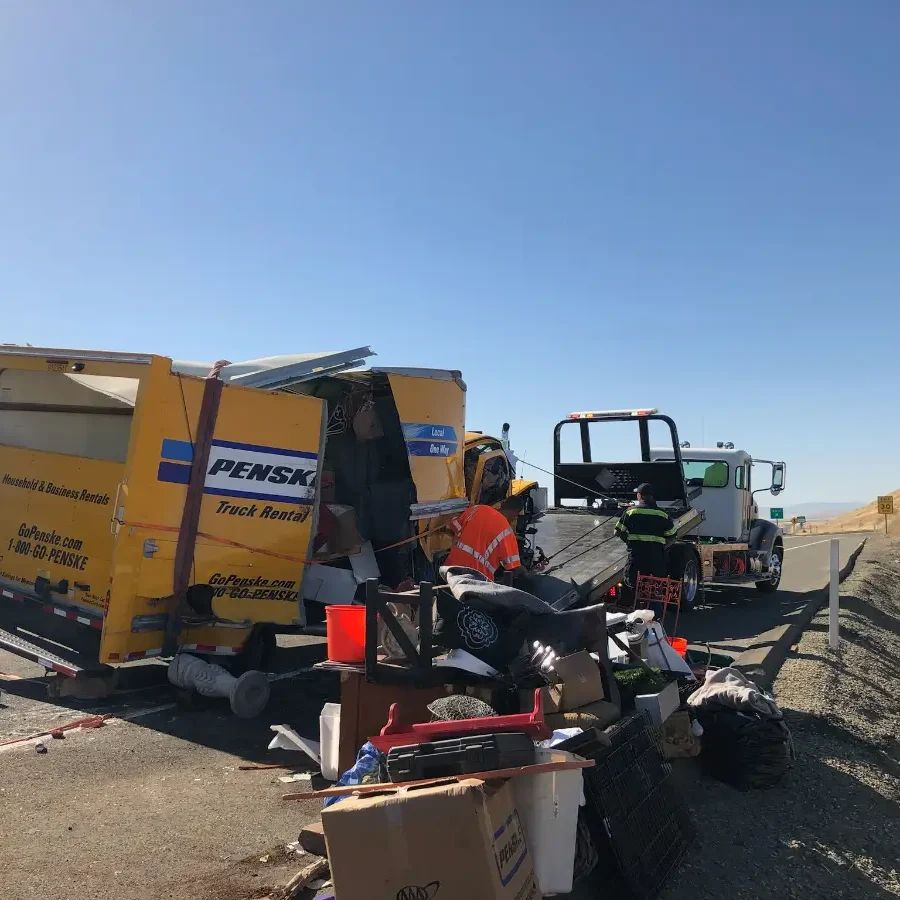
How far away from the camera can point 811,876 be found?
3932mm

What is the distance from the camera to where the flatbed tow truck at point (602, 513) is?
30.6ft

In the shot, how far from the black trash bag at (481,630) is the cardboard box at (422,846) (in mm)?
1960

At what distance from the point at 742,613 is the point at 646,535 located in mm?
3828

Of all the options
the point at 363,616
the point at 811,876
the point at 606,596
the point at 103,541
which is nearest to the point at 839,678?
the point at 606,596

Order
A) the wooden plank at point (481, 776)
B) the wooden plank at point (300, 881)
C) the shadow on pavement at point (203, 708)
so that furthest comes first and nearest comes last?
the shadow on pavement at point (203, 708), the wooden plank at point (300, 881), the wooden plank at point (481, 776)

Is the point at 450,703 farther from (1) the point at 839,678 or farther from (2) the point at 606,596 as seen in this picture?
(2) the point at 606,596

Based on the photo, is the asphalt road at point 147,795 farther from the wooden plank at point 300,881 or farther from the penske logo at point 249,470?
the penske logo at point 249,470

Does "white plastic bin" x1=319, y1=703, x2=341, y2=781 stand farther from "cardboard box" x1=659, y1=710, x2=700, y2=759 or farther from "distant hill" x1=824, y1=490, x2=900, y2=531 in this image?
"distant hill" x1=824, y1=490, x2=900, y2=531

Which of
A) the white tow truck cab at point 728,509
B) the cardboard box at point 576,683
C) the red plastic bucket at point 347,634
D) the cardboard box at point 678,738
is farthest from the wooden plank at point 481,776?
the white tow truck cab at point 728,509

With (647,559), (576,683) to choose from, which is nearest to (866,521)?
(647,559)

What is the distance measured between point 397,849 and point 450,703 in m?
1.27

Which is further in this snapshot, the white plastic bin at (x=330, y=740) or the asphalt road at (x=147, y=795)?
the white plastic bin at (x=330, y=740)

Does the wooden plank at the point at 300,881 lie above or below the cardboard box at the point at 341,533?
below

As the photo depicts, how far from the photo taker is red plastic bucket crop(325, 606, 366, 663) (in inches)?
195
